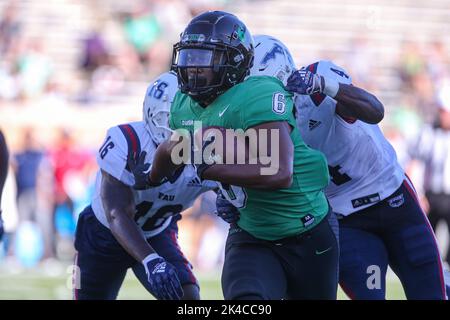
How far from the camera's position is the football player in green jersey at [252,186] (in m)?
3.92

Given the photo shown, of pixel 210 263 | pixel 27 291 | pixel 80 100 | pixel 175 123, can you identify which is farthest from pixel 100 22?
pixel 175 123

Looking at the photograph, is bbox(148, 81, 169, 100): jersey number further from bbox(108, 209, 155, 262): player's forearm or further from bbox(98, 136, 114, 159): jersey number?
bbox(108, 209, 155, 262): player's forearm

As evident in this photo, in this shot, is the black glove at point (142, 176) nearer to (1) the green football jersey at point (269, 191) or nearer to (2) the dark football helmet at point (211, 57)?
(1) the green football jersey at point (269, 191)

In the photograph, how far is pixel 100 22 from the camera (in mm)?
13500

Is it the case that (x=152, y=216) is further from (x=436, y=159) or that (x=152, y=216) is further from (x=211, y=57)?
(x=436, y=159)

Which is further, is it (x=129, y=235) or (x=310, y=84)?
(x=129, y=235)

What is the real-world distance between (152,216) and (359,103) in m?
1.42

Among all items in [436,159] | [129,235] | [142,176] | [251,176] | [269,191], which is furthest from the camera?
[436,159]

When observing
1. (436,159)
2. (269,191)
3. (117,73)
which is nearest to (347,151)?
(269,191)

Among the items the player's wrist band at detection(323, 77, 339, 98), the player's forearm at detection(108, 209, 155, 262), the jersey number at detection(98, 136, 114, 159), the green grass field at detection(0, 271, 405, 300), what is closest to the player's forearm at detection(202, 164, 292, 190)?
the player's wrist band at detection(323, 77, 339, 98)

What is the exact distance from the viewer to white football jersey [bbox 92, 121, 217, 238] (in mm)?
4980

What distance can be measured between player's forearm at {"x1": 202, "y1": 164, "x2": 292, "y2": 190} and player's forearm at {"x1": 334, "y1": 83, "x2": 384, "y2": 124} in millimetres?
738

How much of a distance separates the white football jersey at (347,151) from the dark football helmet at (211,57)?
0.55 meters

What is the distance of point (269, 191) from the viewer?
4.04 metres
